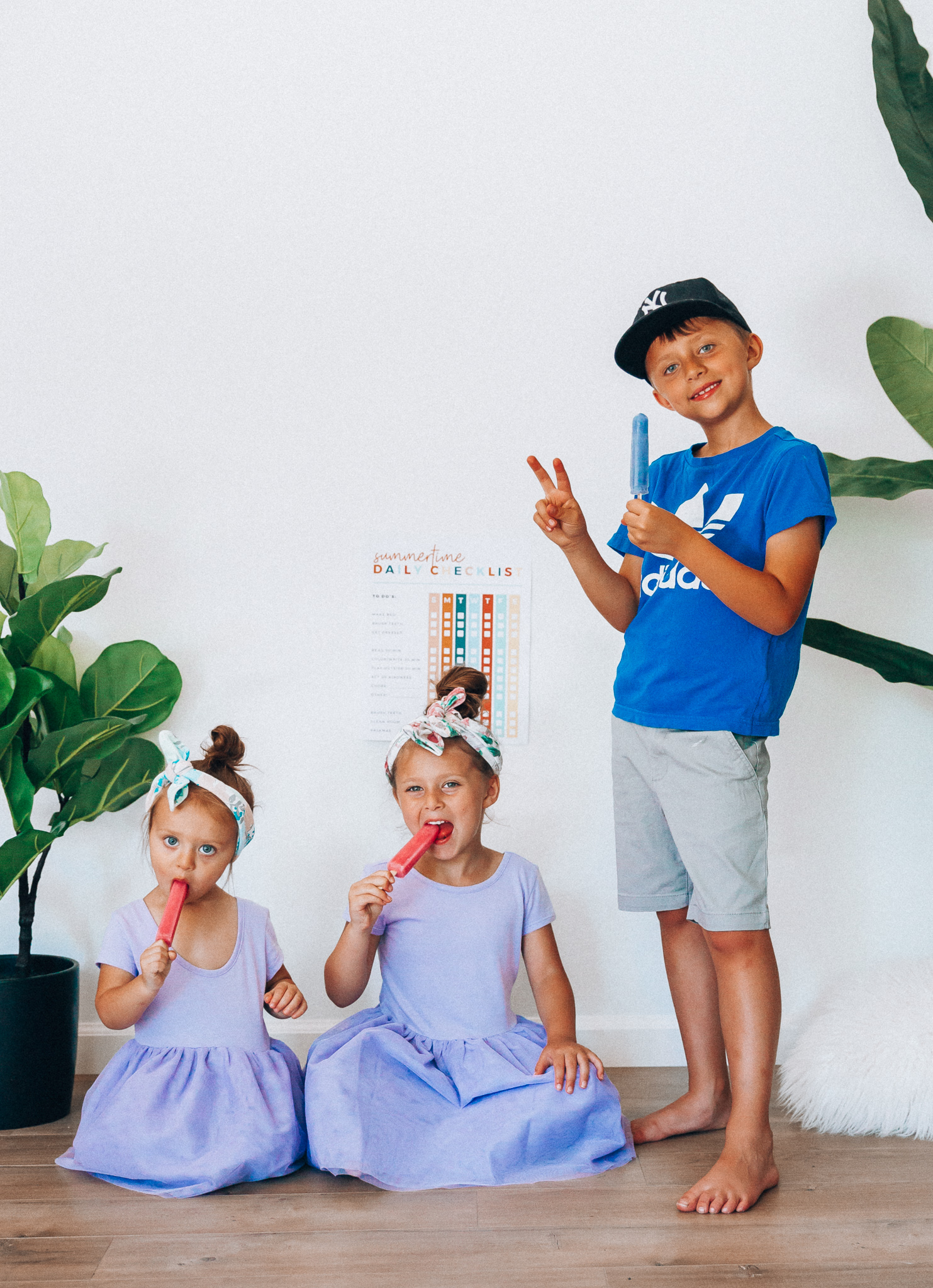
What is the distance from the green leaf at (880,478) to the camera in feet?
5.53

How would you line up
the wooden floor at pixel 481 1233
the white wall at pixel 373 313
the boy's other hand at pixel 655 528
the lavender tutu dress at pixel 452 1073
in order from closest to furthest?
the wooden floor at pixel 481 1233 < the boy's other hand at pixel 655 528 < the lavender tutu dress at pixel 452 1073 < the white wall at pixel 373 313

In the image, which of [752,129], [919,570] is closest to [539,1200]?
[919,570]

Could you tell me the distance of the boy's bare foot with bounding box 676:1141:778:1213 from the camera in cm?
127

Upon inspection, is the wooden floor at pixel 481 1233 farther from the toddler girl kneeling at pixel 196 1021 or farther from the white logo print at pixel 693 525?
the white logo print at pixel 693 525

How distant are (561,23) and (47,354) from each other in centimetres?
108

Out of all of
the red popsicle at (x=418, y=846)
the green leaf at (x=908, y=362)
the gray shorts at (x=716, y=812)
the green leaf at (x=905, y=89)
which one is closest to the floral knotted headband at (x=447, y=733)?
the red popsicle at (x=418, y=846)

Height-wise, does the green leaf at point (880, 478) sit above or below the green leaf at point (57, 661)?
above

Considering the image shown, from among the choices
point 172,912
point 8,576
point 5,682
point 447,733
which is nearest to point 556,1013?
point 447,733

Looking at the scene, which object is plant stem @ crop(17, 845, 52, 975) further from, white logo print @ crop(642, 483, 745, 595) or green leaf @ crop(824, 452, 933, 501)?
green leaf @ crop(824, 452, 933, 501)

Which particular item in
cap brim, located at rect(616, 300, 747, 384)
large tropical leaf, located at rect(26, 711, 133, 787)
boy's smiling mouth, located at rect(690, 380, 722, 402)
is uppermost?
cap brim, located at rect(616, 300, 747, 384)

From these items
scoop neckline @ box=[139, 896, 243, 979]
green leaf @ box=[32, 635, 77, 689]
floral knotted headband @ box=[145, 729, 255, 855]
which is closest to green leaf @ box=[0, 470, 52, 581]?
green leaf @ box=[32, 635, 77, 689]

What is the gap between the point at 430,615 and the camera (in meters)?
1.88

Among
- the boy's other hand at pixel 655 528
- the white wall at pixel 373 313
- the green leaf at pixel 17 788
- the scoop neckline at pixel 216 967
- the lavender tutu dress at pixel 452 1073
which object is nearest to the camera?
the boy's other hand at pixel 655 528

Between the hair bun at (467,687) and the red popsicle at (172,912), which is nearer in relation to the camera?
the red popsicle at (172,912)
